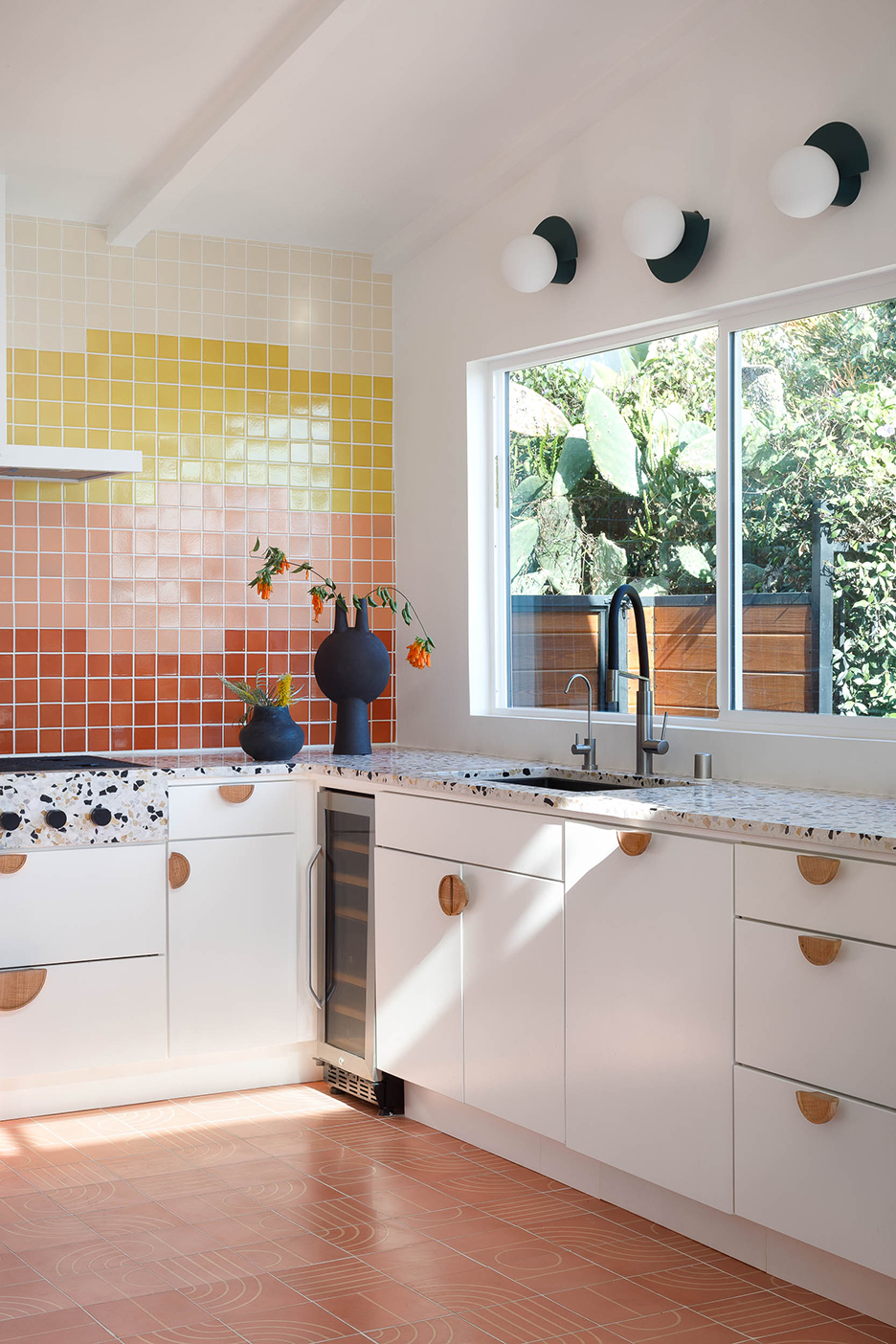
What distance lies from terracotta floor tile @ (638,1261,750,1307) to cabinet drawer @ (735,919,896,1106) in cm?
42

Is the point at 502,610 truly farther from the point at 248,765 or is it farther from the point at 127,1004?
the point at 127,1004

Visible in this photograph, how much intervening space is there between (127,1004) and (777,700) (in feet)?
5.93

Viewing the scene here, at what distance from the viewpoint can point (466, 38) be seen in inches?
124

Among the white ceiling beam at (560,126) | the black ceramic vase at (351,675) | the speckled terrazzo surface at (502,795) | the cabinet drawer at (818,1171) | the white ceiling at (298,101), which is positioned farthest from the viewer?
the black ceramic vase at (351,675)

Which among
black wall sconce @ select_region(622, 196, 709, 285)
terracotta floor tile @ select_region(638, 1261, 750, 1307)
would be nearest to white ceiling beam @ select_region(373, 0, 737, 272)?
black wall sconce @ select_region(622, 196, 709, 285)

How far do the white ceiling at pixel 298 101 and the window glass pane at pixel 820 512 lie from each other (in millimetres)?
830

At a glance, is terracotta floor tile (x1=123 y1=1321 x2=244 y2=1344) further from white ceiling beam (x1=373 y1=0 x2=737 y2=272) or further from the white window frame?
white ceiling beam (x1=373 y1=0 x2=737 y2=272)

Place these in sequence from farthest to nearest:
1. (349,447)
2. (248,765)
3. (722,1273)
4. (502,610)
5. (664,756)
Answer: (349,447) → (502,610) → (248,765) → (664,756) → (722,1273)

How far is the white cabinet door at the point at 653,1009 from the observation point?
249 centimetres

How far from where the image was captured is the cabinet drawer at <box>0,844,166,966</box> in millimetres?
3383

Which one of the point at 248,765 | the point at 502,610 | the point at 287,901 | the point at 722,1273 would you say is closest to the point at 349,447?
the point at 502,610

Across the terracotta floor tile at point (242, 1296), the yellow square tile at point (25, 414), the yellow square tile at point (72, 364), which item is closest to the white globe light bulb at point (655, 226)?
the yellow square tile at point (72, 364)

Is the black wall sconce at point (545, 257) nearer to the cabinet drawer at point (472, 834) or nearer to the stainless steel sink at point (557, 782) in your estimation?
the stainless steel sink at point (557, 782)

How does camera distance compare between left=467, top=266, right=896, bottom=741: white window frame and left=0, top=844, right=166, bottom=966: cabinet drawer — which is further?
left=0, top=844, right=166, bottom=966: cabinet drawer
